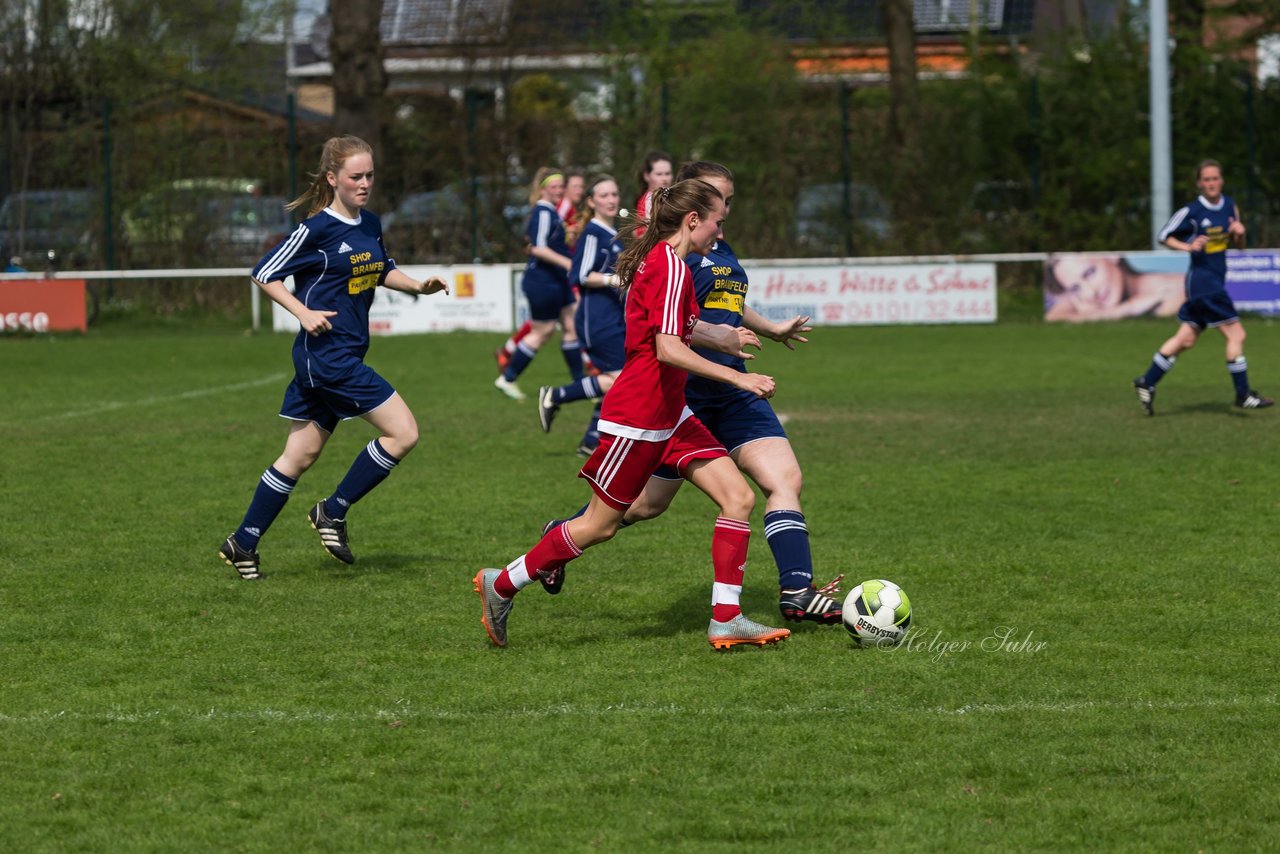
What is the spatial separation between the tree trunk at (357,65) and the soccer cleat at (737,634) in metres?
20.3

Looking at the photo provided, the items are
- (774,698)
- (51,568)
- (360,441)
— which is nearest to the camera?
(774,698)

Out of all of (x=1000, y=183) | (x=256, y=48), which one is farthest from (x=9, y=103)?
(x=1000, y=183)

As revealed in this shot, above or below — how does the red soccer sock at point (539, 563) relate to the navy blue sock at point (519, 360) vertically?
above

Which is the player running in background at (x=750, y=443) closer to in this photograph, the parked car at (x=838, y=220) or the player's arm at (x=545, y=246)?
the player's arm at (x=545, y=246)

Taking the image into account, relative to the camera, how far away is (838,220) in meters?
25.7

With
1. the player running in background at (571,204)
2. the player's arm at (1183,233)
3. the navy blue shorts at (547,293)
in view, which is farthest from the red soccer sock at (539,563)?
the player's arm at (1183,233)

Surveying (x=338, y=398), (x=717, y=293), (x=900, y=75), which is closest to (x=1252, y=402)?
(x=717, y=293)

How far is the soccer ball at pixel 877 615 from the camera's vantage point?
5.96m

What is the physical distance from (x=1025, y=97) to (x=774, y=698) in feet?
74.3

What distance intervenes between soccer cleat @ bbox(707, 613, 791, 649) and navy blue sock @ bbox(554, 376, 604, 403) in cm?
520

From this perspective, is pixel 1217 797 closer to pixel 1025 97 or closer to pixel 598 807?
pixel 598 807

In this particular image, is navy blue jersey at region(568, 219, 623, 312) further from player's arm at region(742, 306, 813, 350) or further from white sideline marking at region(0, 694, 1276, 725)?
white sideline marking at region(0, 694, 1276, 725)

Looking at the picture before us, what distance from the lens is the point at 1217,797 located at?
4375 mm

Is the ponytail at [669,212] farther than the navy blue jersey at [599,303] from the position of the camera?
No
